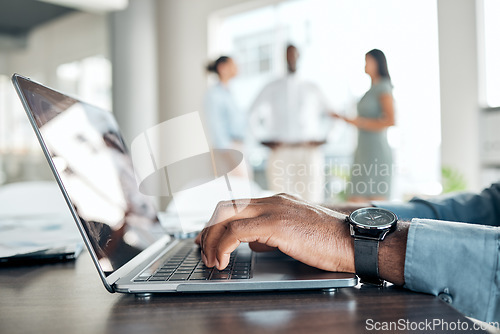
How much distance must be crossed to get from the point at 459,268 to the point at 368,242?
0.36 feet

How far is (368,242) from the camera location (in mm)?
526

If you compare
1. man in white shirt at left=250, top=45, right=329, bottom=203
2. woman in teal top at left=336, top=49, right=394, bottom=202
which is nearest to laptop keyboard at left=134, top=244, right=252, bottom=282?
woman in teal top at left=336, top=49, right=394, bottom=202

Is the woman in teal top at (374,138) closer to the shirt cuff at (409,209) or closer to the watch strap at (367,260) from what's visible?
the shirt cuff at (409,209)

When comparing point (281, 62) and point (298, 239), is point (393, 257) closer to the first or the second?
point (298, 239)

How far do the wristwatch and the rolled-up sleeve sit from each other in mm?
33

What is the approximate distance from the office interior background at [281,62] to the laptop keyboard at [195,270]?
2174 mm

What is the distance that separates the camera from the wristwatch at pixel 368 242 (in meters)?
0.52

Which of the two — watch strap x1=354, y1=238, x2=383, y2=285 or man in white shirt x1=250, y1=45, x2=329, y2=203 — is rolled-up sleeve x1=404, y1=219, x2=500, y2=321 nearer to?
watch strap x1=354, y1=238, x2=383, y2=285

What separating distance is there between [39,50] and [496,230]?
472cm

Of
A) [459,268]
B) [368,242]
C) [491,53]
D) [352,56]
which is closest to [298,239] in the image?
[368,242]

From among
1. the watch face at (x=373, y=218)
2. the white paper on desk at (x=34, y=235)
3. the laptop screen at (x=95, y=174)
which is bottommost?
the white paper on desk at (x=34, y=235)

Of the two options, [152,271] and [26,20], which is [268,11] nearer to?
[26,20]

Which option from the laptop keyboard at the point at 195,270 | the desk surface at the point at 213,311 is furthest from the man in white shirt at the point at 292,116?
the desk surface at the point at 213,311

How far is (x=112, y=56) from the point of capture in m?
4.80
